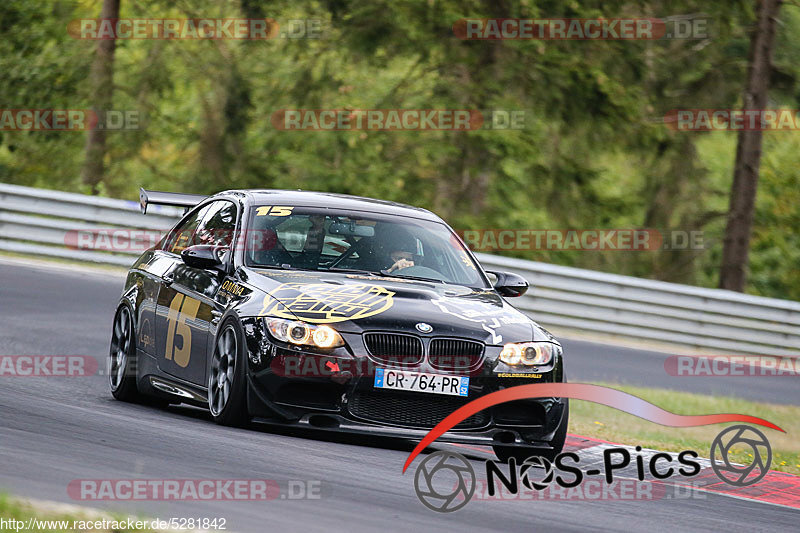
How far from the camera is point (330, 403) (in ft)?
25.3

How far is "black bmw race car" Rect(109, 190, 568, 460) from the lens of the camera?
7680mm

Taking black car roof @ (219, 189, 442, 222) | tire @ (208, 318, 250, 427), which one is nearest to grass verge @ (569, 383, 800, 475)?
black car roof @ (219, 189, 442, 222)

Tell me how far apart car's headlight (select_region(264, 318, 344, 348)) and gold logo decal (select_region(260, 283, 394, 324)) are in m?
0.05

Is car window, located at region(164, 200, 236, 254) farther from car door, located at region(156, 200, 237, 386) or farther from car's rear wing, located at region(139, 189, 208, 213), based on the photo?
car's rear wing, located at region(139, 189, 208, 213)

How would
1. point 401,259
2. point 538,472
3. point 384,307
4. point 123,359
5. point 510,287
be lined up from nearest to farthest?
point 538,472 < point 384,307 < point 401,259 < point 510,287 < point 123,359

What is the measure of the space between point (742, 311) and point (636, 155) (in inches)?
284

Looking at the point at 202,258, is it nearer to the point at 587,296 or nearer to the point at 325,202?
the point at 325,202

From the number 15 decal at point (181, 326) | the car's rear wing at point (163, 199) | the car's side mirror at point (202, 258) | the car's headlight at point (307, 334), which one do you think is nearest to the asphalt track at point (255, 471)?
the number 15 decal at point (181, 326)

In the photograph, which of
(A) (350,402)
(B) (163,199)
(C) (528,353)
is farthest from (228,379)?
(B) (163,199)

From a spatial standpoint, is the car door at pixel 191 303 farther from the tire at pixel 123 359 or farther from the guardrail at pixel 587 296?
the guardrail at pixel 587 296

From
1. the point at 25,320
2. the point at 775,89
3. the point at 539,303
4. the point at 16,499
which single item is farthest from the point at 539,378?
the point at 775,89

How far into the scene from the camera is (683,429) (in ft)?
45.3

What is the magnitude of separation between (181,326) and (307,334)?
1654 mm

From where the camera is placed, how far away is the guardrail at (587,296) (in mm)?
19578
